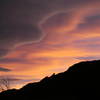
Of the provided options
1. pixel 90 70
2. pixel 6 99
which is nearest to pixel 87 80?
pixel 90 70

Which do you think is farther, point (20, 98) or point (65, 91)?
point (20, 98)

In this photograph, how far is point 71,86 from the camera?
50.3 m

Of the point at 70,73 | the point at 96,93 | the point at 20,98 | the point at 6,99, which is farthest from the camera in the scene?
the point at 6,99

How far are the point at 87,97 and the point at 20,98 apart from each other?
1895 centimetres

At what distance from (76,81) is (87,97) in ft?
21.8

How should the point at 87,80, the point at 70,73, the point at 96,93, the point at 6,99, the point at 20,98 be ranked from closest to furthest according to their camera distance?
the point at 96,93 < the point at 87,80 < the point at 70,73 < the point at 20,98 < the point at 6,99

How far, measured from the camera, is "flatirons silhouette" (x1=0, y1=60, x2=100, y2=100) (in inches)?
1829

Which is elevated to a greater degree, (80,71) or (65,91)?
(80,71)

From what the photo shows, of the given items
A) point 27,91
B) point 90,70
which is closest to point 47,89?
point 27,91

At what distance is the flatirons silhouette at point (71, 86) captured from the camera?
4646cm

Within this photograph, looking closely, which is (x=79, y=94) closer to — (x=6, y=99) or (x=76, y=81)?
(x=76, y=81)

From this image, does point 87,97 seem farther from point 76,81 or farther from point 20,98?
point 20,98

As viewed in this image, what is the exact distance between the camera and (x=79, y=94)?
47.2 metres

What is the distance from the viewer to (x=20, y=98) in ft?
190
